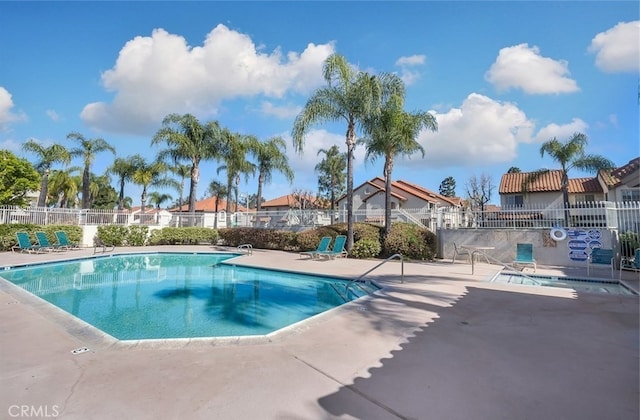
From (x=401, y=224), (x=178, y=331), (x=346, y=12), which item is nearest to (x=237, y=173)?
(x=401, y=224)

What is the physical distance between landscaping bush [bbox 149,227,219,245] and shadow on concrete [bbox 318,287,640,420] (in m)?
21.3

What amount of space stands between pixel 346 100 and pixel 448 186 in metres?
83.3

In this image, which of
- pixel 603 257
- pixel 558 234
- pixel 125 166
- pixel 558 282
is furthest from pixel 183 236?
pixel 603 257

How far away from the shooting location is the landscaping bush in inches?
928

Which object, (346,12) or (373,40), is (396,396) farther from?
(346,12)

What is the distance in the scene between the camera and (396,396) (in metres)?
3.16

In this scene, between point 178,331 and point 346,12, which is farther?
point 346,12

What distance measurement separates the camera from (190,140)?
27.0 metres

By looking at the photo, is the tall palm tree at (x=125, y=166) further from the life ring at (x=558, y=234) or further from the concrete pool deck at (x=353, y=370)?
the life ring at (x=558, y=234)

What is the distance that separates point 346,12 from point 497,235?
1177cm

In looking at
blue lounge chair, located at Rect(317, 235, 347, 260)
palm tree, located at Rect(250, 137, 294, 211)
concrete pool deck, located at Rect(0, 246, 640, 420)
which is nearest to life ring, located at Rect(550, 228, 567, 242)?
blue lounge chair, located at Rect(317, 235, 347, 260)

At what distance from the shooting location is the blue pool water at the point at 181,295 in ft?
21.4

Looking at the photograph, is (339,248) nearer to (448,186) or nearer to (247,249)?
(247,249)

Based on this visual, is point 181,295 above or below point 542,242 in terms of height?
below
